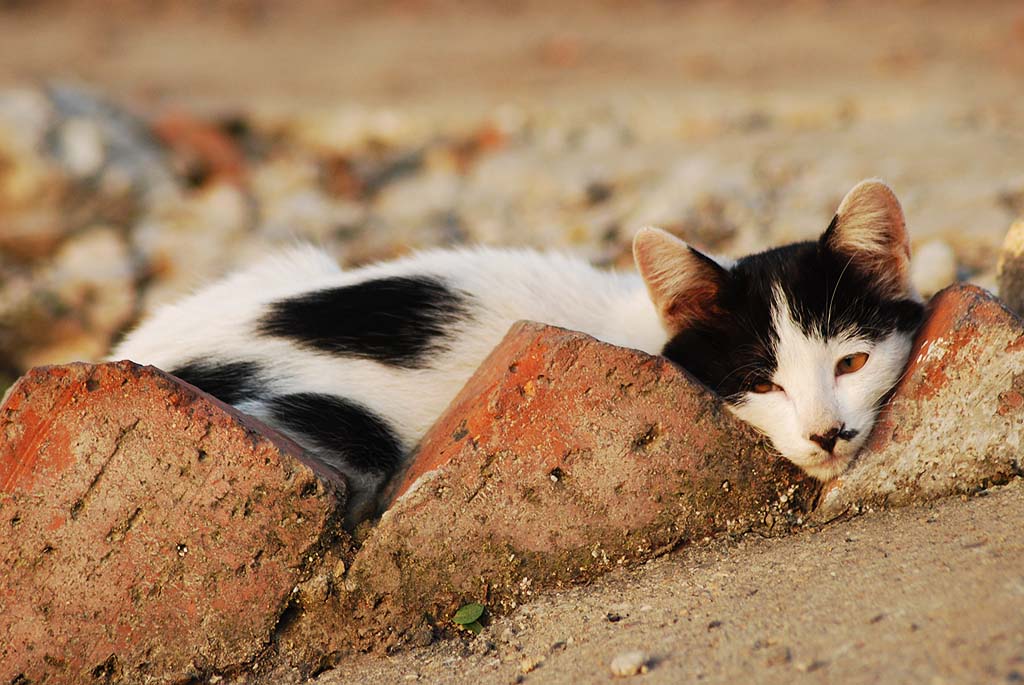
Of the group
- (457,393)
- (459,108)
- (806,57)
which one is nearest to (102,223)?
(459,108)

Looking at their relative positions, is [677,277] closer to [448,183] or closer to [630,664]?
[630,664]

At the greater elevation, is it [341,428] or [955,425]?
[955,425]

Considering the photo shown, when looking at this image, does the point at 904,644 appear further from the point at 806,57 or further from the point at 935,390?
the point at 806,57

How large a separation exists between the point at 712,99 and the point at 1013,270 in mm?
5364

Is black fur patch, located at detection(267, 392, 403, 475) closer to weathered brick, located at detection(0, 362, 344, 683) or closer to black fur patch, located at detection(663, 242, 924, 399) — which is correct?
weathered brick, located at detection(0, 362, 344, 683)

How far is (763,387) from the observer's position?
2.81 m

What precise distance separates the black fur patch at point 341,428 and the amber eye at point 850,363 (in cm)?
120

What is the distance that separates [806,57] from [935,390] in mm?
8458

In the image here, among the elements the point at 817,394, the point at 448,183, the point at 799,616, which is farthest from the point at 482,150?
the point at 799,616

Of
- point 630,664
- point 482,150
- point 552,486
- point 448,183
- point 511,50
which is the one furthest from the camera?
point 511,50

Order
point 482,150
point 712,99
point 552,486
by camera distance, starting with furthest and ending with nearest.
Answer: point 712,99 < point 482,150 < point 552,486

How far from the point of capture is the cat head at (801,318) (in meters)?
2.72

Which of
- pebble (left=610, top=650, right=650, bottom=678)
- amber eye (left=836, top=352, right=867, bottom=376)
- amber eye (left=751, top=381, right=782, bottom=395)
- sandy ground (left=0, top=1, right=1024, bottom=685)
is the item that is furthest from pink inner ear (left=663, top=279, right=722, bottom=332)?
pebble (left=610, top=650, right=650, bottom=678)

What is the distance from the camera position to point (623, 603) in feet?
8.05
